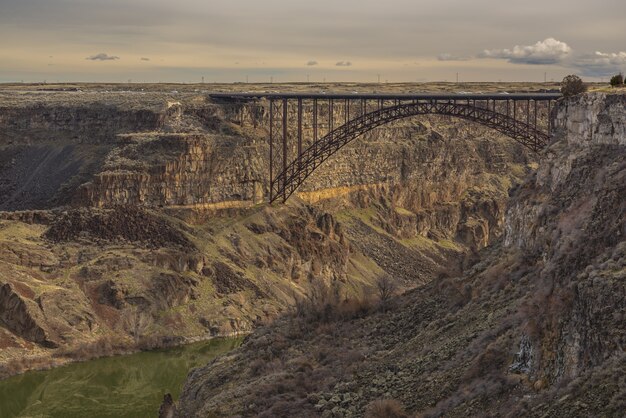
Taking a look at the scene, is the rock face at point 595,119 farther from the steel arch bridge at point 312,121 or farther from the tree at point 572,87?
the steel arch bridge at point 312,121

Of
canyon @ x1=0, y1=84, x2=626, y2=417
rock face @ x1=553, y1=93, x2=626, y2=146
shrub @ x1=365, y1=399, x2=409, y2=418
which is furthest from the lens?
rock face @ x1=553, y1=93, x2=626, y2=146

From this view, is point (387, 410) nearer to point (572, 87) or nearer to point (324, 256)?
point (572, 87)

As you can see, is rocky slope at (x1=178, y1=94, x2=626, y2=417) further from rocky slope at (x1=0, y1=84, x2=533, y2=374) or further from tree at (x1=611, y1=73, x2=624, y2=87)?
rocky slope at (x1=0, y1=84, x2=533, y2=374)

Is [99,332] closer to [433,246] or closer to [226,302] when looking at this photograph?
[226,302]

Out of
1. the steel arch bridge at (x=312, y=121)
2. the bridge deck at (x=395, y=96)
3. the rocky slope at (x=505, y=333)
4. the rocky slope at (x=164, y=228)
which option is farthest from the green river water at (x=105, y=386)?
the bridge deck at (x=395, y=96)

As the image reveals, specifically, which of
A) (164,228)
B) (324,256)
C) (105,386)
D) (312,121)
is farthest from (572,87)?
(312,121)

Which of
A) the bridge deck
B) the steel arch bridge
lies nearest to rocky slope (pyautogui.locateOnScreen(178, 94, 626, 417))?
the bridge deck
